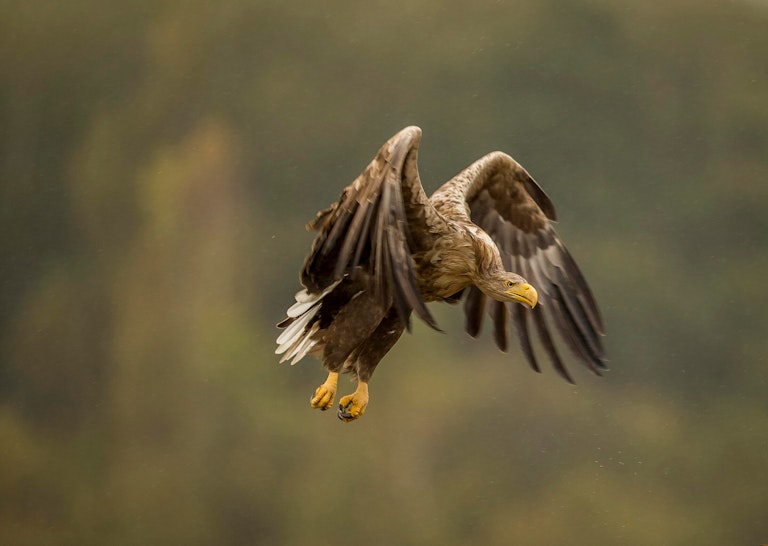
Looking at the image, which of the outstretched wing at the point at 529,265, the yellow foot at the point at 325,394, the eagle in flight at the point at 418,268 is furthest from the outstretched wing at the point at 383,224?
the outstretched wing at the point at 529,265

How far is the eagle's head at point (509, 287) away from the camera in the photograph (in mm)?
3441

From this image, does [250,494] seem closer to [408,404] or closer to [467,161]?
[408,404]

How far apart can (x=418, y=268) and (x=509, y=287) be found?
33 cm

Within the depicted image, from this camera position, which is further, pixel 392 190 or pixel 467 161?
pixel 467 161

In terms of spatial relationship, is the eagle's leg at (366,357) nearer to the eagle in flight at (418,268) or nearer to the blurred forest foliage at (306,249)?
the eagle in flight at (418,268)

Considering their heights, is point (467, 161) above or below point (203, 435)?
above

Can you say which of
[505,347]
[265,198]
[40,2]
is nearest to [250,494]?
[265,198]

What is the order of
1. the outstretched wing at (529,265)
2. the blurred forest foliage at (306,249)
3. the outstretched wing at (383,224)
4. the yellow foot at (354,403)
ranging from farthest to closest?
the blurred forest foliage at (306,249), the outstretched wing at (529,265), the yellow foot at (354,403), the outstretched wing at (383,224)

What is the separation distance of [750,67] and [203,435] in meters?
4.07

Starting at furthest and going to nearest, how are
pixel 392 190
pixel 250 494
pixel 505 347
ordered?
pixel 250 494 < pixel 505 347 < pixel 392 190

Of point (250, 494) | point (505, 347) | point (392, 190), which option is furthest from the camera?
point (250, 494)

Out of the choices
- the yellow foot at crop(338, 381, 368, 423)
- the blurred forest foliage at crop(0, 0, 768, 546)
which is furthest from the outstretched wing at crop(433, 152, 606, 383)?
the blurred forest foliage at crop(0, 0, 768, 546)

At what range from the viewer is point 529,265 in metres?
4.29

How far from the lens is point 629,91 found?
20.1ft
